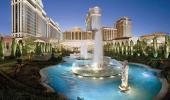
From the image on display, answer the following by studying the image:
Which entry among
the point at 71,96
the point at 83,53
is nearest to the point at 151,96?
the point at 71,96

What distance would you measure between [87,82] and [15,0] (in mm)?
63541

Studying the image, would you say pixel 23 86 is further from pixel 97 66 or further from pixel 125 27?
pixel 125 27

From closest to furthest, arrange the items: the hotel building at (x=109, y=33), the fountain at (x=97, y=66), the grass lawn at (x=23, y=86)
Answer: the grass lawn at (x=23, y=86) < the fountain at (x=97, y=66) < the hotel building at (x=109, y=33)

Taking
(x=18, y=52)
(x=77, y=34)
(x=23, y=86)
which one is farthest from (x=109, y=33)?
(x=23, y=86)

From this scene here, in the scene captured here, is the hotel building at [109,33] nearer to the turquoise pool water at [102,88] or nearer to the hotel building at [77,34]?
the hotel building at [77,34]

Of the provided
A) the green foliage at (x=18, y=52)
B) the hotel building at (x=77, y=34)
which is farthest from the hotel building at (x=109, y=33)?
the green foliage at (x=18, y=52)

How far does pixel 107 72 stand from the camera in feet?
60.7

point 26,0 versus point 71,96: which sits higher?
point 26,0

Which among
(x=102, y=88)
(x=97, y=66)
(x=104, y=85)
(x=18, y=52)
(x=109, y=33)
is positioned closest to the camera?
(x=102, y=88)

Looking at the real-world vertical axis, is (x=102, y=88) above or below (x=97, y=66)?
below

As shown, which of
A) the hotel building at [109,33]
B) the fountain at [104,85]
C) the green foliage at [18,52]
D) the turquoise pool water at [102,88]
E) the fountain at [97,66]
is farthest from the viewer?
the hotel building at [109,33]

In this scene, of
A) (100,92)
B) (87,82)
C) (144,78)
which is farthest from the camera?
(144,78)

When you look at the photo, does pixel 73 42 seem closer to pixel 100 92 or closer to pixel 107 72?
pixel 107 72

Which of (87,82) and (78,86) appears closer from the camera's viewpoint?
(78,86)
